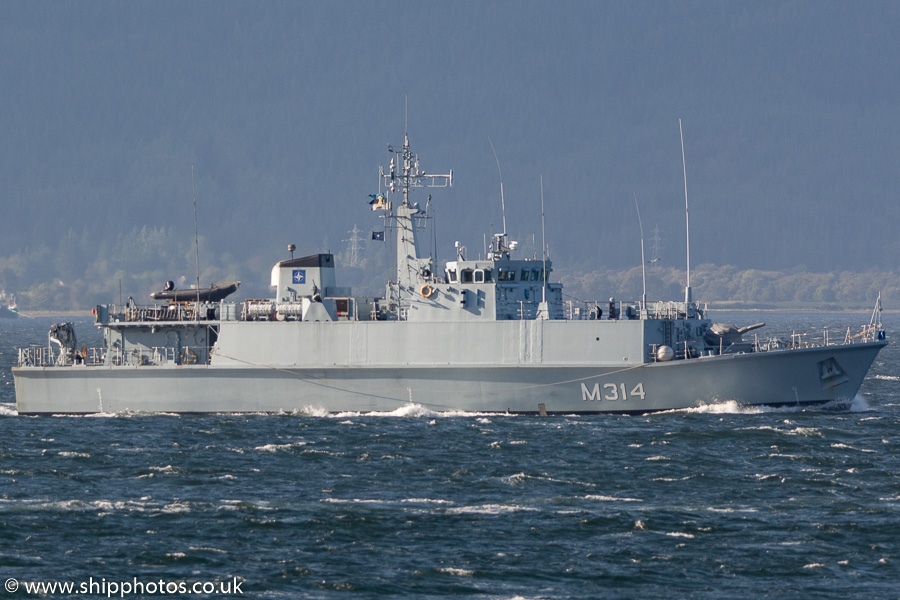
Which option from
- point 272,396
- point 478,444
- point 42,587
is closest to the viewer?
point 42,587

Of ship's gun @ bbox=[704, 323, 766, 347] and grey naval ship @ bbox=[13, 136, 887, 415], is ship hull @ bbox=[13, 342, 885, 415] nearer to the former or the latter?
grey naval ship @ bbox=[13, 136, 887, 415]

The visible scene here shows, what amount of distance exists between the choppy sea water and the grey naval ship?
3.03 feet

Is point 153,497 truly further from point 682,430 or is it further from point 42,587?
point 682,430

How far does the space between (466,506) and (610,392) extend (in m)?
10.6

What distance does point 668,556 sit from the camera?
17.4 m

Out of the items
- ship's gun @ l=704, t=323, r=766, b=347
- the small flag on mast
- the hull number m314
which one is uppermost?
the small flag on mast

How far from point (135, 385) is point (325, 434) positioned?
24.3 feet

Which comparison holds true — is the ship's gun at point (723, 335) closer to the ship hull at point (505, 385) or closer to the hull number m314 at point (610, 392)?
the ship hull at point (505, 385)

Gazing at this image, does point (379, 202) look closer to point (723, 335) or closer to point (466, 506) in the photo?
point (723, 335)

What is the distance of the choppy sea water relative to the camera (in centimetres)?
1647

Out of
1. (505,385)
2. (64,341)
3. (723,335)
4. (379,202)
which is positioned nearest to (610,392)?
(505,385)

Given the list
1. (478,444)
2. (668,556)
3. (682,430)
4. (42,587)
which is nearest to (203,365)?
(478,444)

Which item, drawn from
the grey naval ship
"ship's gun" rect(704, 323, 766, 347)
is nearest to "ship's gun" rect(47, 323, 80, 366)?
the grey naval ship

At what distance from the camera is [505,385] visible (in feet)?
99.3
